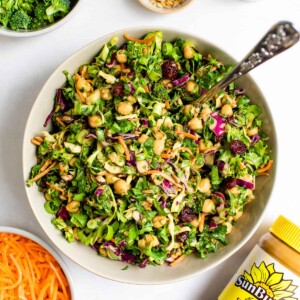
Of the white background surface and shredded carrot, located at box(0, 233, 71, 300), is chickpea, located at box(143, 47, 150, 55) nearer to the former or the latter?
the white background surface

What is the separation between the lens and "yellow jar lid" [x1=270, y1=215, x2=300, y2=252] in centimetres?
213

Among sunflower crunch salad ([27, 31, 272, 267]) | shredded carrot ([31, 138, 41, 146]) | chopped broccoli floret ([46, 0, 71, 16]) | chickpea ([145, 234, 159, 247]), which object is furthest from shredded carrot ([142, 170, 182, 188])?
chopped broccoli floret ([46, 0, 71, 16])

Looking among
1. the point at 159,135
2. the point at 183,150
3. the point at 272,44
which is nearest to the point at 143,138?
the point at 159,135

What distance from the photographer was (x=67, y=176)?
82.5 inches

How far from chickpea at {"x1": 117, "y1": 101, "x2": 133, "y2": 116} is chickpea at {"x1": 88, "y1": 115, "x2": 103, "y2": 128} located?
0.08m

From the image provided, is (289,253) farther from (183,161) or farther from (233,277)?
(183,161)

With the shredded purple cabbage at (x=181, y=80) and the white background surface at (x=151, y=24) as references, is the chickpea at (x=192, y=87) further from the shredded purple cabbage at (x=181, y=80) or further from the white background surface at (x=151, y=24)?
the white background surface at (x=151, y=24)

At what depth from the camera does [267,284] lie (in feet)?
7.22

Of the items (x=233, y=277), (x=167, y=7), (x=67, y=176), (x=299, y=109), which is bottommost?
(x=233, y=277)

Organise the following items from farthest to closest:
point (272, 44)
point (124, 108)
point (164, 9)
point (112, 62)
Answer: point (164, 9) → point (112, 62) → point (124, 108) → point (272, 44)

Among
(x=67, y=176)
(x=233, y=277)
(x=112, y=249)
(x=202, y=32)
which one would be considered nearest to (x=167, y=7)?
(x=202, y=32)

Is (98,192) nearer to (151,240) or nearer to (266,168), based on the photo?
(151,240)

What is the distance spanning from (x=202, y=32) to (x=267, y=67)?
1.04 ft

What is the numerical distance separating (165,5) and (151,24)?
0.11 m
